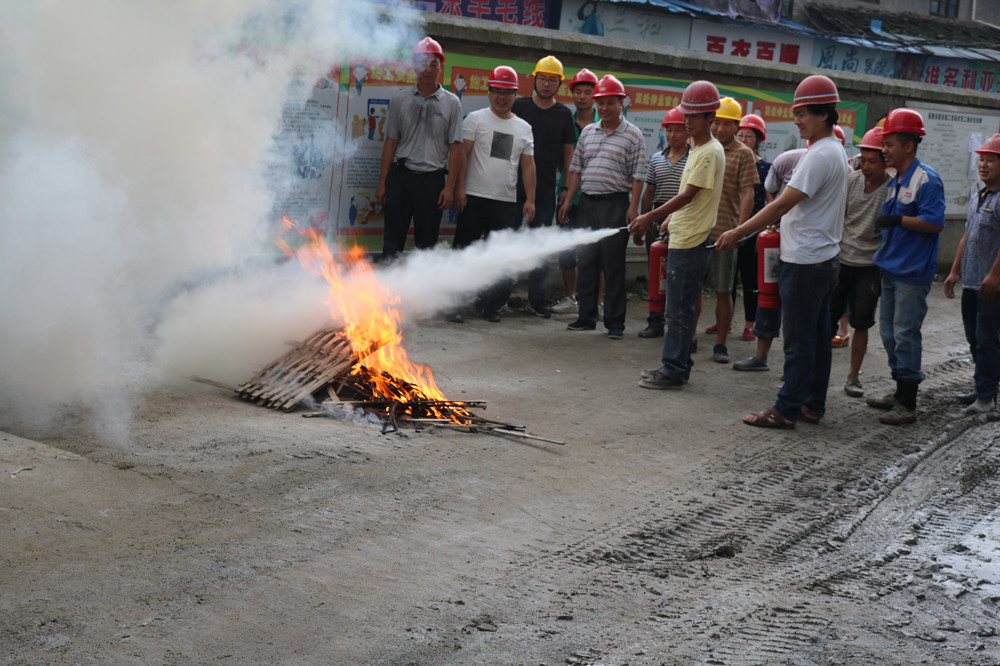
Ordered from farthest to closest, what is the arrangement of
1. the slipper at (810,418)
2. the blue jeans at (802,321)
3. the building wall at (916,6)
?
the building wall at (916,6)
the slipper at (810,418)
the blue jeans at (802,321)

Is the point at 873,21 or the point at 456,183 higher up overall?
the point at 873,21

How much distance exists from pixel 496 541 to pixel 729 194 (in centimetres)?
551

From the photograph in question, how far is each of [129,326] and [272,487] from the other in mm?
2064

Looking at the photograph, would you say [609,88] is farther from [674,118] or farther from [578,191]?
[578,191]

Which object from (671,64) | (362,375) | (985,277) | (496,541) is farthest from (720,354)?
(496,541)

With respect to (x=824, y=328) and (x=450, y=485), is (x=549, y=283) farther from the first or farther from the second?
(x=450, y=485)

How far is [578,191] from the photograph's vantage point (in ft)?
34.5

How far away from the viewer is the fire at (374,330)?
655 centimetres

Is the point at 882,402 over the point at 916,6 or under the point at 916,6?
under

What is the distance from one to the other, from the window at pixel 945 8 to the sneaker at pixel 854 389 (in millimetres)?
20872

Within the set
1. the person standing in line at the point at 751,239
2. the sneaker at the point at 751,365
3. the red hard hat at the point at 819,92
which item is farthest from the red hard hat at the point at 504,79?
the red hard hat at the point at 819,92

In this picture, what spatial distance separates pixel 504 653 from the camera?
3514 millimetres

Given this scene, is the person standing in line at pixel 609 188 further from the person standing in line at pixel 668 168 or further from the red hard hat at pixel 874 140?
the red hard hat at pixel 874 140

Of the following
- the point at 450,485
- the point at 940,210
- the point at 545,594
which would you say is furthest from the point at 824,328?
the point at 545,594
